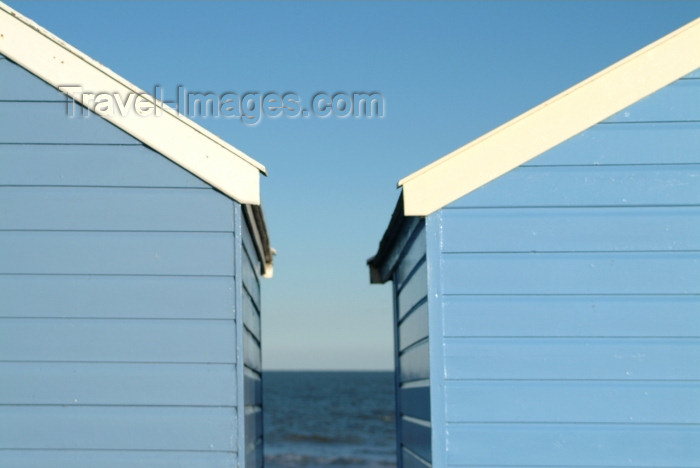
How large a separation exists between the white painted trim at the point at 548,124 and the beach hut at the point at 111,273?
88 centimetres

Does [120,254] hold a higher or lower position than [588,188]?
lower

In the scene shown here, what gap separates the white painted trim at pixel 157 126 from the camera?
4.84 meters

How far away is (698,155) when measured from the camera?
16.0 feet

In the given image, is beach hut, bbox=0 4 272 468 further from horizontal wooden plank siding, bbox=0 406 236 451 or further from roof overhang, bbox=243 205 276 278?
roof overhang, bbox=243 205 276 278

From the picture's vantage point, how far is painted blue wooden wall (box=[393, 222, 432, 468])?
16.8ft

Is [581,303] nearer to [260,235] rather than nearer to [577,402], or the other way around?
[577,402]

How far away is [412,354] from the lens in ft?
19.9

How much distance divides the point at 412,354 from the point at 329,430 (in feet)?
112

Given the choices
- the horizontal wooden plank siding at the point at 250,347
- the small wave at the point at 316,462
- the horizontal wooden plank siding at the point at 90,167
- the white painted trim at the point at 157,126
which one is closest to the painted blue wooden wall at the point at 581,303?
the white painted trim at the point at 157,126

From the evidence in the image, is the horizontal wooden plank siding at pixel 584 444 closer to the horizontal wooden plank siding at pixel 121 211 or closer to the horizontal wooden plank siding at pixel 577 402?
the horizontal wooden plank siding at pixel 577 402

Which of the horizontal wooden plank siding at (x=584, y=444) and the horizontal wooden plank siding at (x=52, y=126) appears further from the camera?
the horizontal wooden plank siding at (x=52, y=126)

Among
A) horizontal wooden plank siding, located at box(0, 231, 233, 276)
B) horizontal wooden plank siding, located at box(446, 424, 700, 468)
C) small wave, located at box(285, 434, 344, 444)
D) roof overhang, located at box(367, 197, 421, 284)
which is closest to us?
horizontal wooden plank siding, located at box(446, 424, 700, 468)

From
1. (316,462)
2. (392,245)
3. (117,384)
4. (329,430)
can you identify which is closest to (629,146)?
(392,245)

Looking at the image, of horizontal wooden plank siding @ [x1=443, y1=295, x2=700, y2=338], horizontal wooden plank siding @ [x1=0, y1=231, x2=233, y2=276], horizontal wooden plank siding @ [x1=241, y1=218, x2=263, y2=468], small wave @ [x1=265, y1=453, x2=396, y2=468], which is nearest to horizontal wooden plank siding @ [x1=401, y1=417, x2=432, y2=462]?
horizontal wooden plank siding @ [x1=443, y1=295, x2=700, y2=338]
